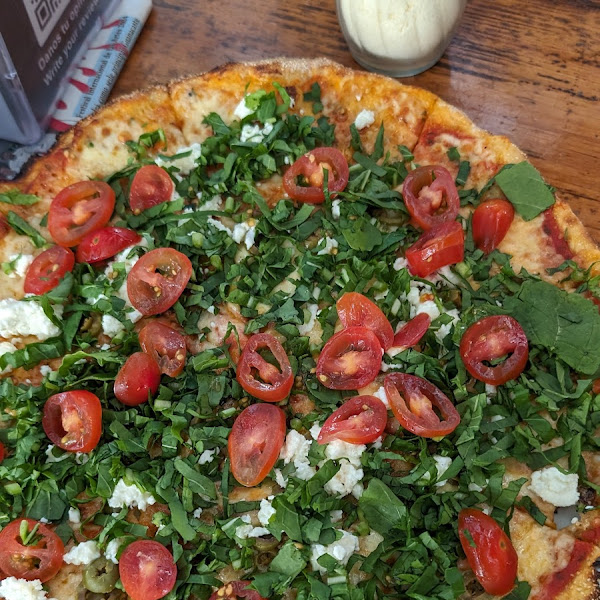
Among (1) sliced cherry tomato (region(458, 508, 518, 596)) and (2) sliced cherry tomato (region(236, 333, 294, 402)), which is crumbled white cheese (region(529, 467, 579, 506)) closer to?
(1) sliced cherry tomato (region(458, 508, 518, 596))

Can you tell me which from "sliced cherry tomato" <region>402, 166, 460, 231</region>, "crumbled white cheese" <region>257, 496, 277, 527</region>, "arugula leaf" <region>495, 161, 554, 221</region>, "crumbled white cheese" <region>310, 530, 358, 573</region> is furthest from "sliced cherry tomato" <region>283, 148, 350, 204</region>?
"crumbled white cheese" <region>310, 530, 358, 573</region>

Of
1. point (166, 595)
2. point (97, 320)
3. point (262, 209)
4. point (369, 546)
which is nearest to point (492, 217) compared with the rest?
point (262, 209)

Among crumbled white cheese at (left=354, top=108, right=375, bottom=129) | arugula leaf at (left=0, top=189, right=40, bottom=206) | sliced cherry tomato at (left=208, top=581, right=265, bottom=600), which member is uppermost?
crumbled white cheese at (left=354, top=108, right=375, bottom=129)

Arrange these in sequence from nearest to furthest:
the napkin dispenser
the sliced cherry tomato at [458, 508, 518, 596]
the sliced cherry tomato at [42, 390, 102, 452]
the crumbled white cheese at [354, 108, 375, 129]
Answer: the sliced cherry tomato at [458, 508, 518, 596] < the sliced cherry tomato at [42, 390, 102, 452] < the crumbled white cheese at [354, 108, 375, 129] < the napkin dispenser

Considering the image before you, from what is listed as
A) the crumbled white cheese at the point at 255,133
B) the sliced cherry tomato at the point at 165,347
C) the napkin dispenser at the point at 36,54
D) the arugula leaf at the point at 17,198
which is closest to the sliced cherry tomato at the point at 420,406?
the sliced cherry tomato at the point at 165,347

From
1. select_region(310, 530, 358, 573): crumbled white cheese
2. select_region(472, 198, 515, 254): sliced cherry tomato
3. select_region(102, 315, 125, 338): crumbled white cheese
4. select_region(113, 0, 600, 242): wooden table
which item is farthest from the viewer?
select_region(113, 0, 600, 242): wooden table

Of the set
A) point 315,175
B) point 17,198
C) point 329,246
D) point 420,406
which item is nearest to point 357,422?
point 420,406

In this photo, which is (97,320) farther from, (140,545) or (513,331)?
A: (513,331)

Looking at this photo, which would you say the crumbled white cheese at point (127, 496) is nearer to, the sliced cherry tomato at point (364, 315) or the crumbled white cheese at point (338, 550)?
the crumbled white cheese at point (338, 550)

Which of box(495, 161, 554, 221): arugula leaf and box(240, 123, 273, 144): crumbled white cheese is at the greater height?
box(240, 123, 273, 144): crumbled white cheese
